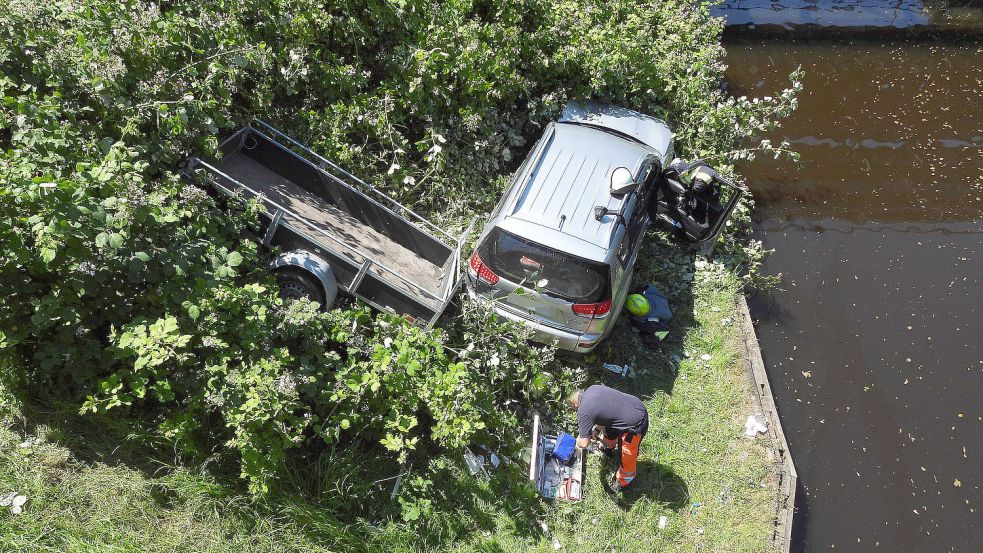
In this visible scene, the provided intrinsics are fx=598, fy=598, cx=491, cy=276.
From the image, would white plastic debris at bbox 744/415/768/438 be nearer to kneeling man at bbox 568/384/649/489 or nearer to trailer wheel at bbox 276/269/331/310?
kneeling man at bbox 568/384/649/489

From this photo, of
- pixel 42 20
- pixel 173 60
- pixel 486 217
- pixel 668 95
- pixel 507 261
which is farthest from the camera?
pixel 668 95

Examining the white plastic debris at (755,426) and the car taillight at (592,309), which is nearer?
the car taillight at (592,309)

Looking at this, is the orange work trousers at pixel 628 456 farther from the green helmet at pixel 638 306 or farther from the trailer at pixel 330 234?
the trailer at pixel 330 234

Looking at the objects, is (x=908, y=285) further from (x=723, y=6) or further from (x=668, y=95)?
(x=723, y=6)

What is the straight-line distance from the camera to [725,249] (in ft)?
26.5

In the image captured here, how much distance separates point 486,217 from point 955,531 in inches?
240

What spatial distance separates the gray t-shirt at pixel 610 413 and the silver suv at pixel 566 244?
70 cm

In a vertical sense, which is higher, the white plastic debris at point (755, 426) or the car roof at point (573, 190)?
Result: the car roof at point (573, 190)

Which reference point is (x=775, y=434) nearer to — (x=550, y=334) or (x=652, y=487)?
(x=652, y=487)

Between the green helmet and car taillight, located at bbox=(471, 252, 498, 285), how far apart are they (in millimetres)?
1872

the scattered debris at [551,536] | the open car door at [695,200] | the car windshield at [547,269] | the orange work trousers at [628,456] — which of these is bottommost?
the scattered debris at [551,536]


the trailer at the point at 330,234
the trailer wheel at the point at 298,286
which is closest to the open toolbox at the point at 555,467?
the trailer at the point at 330,234

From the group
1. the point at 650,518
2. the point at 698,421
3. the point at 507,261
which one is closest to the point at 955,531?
the point at 698,421

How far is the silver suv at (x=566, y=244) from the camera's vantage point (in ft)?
19.5
